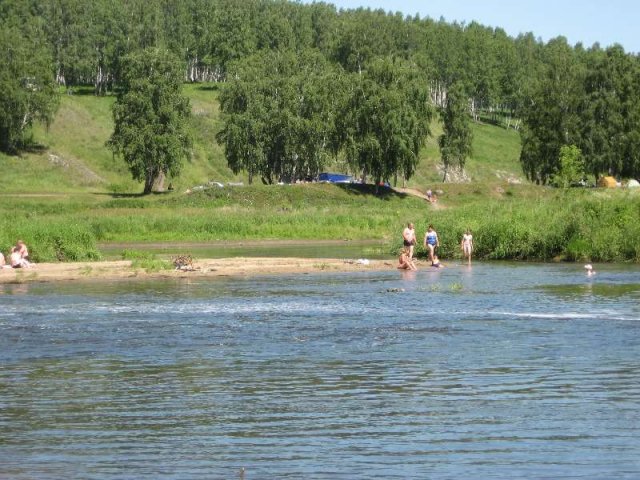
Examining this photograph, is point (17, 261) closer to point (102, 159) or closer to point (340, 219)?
point (340, 219)

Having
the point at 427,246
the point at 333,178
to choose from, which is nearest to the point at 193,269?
the point at 427,246

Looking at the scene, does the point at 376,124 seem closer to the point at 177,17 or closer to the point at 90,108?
the point at 90,108

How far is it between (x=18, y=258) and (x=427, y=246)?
793 inches

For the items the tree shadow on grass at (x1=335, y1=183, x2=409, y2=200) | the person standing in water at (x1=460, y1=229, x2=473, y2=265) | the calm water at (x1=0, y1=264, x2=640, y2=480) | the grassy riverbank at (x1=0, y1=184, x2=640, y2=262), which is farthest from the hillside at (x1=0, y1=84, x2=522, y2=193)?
the calm water at (x1=0, y1=264, x2=640, y2=480)

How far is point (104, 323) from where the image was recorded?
33031mm

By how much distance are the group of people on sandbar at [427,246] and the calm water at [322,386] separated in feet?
41.7

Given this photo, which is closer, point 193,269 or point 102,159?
point 193,269

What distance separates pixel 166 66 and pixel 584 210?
62540 millimetres

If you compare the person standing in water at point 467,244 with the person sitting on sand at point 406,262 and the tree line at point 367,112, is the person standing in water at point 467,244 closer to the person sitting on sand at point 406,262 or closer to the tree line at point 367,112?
the person sitting on sand at point 406,262

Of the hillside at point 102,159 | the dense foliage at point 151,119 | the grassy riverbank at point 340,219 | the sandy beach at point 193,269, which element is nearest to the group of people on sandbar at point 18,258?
the sandy beach at point 193,269

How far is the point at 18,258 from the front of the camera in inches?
1959

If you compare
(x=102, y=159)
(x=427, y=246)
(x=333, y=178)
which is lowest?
(x=427, y=246)

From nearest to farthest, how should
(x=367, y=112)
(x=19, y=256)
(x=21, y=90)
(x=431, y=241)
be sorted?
(x=19, y=256), (x=431, y=241), (x=367, y=112), (x=21, y=90)

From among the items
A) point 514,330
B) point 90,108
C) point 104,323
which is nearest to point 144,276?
point 104,323
